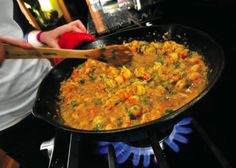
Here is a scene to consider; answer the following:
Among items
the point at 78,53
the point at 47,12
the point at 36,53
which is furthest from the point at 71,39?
the point at 47,12

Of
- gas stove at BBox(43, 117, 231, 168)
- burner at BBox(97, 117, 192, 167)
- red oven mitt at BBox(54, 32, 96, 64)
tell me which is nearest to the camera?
gas stove at BBox(43, 117, 231, 168)

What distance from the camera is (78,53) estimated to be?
1366 millimetres

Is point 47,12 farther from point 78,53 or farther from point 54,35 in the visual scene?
point 78,53

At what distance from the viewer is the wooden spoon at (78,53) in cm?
113

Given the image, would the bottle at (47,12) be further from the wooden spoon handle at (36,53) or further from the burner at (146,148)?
the burner at (146,148)

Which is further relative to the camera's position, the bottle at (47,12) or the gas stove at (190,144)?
the bottle at (47,12)

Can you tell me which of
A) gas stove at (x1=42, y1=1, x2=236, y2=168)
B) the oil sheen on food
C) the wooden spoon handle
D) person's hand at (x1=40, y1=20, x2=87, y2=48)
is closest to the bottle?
person's hand at (x1=40, y1=20, x2=87, y2=48)

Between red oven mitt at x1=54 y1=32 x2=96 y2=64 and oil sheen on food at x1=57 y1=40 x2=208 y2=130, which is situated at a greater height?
red oven mitt at x1=54 y1=32 x2=96 y2=64

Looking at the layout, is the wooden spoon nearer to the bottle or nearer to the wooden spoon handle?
the wooden spoon handle

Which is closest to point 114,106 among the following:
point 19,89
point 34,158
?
point 19,89

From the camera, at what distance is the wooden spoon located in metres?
1.13

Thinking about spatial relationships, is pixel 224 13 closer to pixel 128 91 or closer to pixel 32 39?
pixel 128 91

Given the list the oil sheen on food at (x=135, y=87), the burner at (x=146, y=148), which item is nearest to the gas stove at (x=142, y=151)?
the burner at (x=146, y=148)

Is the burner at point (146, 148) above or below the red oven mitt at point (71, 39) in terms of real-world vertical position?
below
